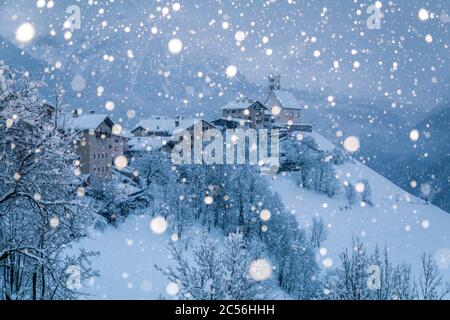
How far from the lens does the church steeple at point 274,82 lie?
94.2 m

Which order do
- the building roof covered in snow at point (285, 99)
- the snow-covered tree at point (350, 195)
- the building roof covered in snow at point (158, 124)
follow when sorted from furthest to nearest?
the building roof covered in snow at point (285, 99) < the snow-covered tree at point (350, 195) < the building roof covered in snow at point (158, 124)

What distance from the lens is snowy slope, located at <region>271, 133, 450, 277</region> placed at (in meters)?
45.6

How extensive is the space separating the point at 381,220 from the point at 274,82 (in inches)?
1990

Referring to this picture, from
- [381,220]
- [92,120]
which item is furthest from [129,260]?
[381,220]

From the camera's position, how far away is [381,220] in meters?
54.1

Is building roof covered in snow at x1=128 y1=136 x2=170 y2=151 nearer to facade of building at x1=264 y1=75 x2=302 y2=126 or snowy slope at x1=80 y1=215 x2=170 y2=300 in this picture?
snowy slope at x1=80 y1=215 x2=170 y2=300

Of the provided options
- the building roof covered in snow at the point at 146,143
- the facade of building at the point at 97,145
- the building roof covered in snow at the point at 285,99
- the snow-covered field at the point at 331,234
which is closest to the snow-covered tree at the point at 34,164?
the snow-covered field at the point at 331,234

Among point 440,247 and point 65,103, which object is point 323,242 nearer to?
point 440,247

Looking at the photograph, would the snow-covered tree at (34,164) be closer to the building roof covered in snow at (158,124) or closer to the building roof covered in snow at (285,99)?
the building roof covered in snow at (158,124)

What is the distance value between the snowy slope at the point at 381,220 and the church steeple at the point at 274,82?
35.2 meters

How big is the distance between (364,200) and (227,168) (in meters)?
28.8

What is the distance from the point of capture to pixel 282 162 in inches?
2421

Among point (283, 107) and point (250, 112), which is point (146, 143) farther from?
point (283, 107)
